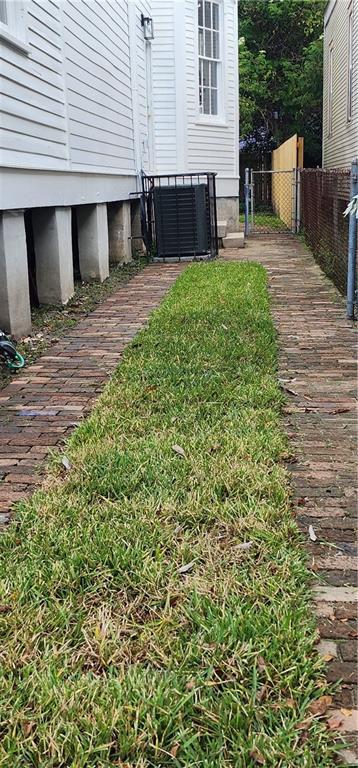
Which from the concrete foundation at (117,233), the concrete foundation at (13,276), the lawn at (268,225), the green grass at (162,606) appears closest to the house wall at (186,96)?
the lawn at (268,225)

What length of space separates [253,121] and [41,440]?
27.7 m

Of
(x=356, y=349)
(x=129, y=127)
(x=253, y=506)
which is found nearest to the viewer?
(x=253, y=506)

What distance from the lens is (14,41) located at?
5.70 m

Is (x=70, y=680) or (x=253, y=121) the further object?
(x=253, y=121)

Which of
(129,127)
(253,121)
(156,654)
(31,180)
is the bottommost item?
(156,654)

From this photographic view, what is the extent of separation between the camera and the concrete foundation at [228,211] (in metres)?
14.8

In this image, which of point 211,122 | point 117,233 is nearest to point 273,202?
point 211,122

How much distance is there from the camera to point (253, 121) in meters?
29.0

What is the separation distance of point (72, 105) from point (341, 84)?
9.14 metres

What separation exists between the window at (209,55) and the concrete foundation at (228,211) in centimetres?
169

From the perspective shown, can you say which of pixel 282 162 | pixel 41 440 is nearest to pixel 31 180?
pixel 41 440

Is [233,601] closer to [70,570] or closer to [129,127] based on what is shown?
[70,570]

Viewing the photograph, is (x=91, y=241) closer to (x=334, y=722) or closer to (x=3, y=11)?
(x=3, y=11)

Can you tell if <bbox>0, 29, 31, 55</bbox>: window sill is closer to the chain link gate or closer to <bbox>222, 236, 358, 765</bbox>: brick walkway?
<bbox>222, 236, 358, 765</bbox>: brick walkway
